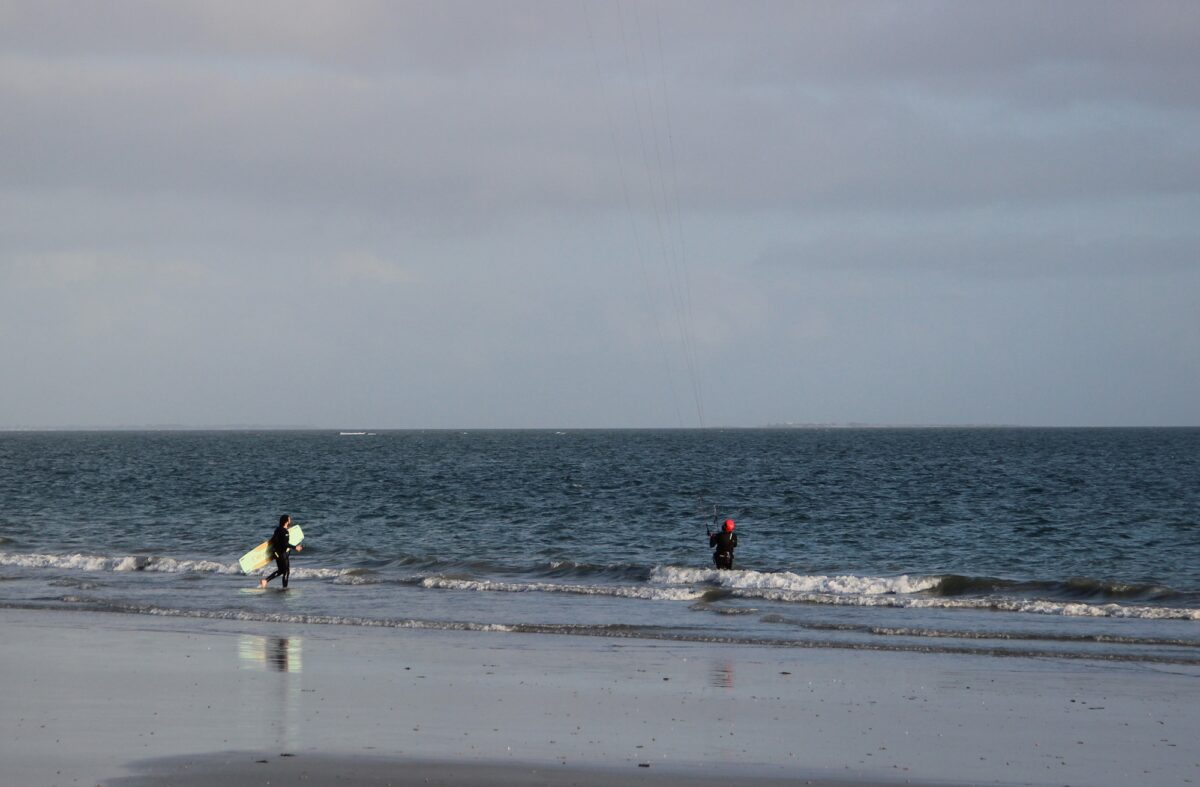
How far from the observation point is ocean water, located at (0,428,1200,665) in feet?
72.6

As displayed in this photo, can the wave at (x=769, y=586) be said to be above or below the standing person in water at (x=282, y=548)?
below

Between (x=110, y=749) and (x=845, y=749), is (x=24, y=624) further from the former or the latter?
(x=845, y=749)

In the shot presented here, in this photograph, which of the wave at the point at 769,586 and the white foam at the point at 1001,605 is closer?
the white foam at the point at 1001,605

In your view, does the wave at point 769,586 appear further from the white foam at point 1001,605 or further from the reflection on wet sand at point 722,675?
the reflection on wet sand at point 722,675

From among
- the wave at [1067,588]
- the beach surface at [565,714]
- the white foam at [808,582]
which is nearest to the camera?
the beach surface at [565,714]

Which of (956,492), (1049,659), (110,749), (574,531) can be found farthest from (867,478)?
(110,749)

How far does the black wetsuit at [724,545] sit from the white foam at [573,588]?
870mm

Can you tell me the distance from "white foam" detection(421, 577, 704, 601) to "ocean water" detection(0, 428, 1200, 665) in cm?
9

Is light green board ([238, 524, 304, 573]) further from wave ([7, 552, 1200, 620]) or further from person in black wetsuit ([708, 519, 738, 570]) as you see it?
person in black wetsuit ([708, 519, 738, 570])

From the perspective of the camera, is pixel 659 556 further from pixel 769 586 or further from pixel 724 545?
pixel 724 545

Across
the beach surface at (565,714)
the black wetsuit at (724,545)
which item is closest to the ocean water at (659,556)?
the black wetsuit at (724,545)

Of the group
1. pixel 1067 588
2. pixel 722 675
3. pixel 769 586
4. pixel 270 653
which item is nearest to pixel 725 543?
pixel 769 586

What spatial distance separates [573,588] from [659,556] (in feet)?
25.0

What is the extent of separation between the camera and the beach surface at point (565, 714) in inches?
446
